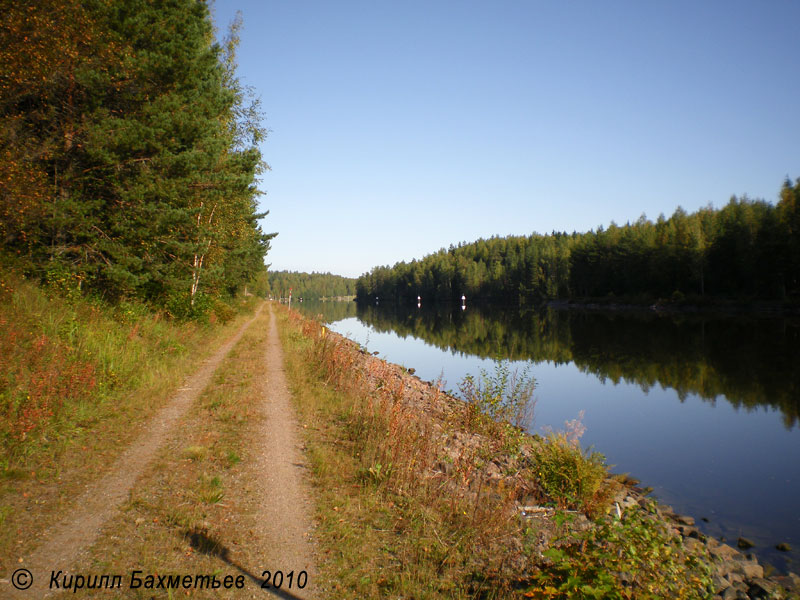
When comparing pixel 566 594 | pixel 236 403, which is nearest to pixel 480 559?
pixel 566 594

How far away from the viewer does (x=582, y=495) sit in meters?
8.09

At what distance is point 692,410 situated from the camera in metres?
16.7

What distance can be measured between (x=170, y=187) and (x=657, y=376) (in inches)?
912

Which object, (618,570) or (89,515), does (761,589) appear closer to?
(618,570)

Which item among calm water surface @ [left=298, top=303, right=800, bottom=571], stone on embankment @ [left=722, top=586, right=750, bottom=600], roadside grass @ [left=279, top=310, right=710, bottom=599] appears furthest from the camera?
calm water surface @ [left=298, top=303, right=800, bottom=571]

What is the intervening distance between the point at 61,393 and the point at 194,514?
15.2ft

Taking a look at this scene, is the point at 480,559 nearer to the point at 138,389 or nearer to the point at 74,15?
the point at 138,389

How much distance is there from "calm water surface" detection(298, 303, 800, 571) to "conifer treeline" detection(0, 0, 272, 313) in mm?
13524

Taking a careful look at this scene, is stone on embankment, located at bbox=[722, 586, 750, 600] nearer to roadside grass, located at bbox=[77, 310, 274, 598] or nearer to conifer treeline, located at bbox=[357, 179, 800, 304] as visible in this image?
roadside grass, located at bbox=[77, 310, 274, 598]

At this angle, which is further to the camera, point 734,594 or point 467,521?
point 734,594

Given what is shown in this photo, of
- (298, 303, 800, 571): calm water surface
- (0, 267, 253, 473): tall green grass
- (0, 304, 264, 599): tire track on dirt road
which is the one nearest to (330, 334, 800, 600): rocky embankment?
(298, 303, 800, 571): calm water surface

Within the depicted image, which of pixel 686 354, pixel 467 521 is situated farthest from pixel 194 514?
pixel 686 354

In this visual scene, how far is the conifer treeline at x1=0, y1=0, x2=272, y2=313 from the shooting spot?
10586 millimetres

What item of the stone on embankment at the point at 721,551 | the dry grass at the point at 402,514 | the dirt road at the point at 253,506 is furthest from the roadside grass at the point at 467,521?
the stone on embankment at the point at 721,551
